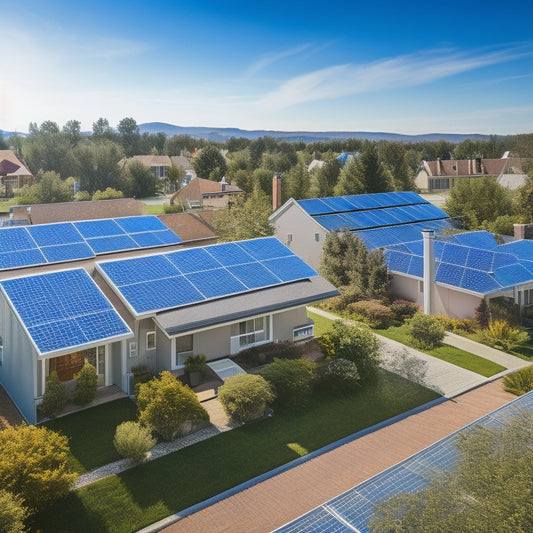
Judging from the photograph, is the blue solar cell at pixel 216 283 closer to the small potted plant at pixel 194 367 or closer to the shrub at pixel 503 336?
the small potted plant at pixel 194 367

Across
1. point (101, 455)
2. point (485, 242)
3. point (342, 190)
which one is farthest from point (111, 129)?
point (101, 455)

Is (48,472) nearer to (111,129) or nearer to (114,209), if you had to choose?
(114,209)

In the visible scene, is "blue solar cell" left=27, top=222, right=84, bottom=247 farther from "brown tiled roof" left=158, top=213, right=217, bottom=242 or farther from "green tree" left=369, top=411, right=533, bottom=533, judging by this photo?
"green tree" left=369, top=411, right=533, bottom=533

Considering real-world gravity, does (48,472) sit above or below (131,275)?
below

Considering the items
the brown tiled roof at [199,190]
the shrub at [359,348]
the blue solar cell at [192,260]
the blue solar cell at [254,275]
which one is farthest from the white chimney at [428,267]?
the brown tiled roof at [199,190]

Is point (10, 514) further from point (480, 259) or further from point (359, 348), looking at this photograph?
point (480, 259)

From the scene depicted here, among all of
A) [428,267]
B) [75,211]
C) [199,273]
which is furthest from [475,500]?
[75,211]
